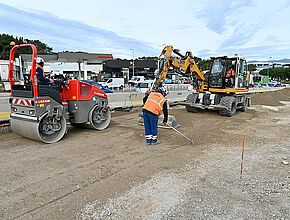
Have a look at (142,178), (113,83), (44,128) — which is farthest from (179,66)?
(113,83)

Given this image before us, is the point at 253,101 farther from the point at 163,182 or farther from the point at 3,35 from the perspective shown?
the point at 3,35

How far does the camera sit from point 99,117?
778 centimetres

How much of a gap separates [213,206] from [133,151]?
2.72 metres

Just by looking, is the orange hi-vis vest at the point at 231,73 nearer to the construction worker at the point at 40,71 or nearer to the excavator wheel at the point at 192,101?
the excavator wheel at the point at 192,101

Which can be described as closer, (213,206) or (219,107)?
(213,206)

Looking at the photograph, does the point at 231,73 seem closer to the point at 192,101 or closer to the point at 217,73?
the point at 217,73

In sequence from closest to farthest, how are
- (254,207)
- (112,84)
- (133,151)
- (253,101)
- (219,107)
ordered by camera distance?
(254,207)
(133,151)
(219,107)
(253,101)
(112,84)

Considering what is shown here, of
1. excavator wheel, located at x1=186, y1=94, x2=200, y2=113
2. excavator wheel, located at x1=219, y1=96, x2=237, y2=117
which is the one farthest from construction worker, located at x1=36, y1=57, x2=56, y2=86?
excavator wheel, located at x1=219, y1=96, x2=237, y2=117

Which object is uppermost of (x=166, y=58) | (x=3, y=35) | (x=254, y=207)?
(x=3, y=35)

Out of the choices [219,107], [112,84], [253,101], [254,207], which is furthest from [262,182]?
[112,84]

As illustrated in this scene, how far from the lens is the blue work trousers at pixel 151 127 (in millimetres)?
6074

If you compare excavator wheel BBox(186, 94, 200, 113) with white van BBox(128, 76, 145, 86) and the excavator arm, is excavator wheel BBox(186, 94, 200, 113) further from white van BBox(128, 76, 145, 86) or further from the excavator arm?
white van BBox(128, 76, 145, 86)

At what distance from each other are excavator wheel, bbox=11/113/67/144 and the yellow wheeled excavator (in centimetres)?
567

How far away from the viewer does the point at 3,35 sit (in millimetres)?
70250
